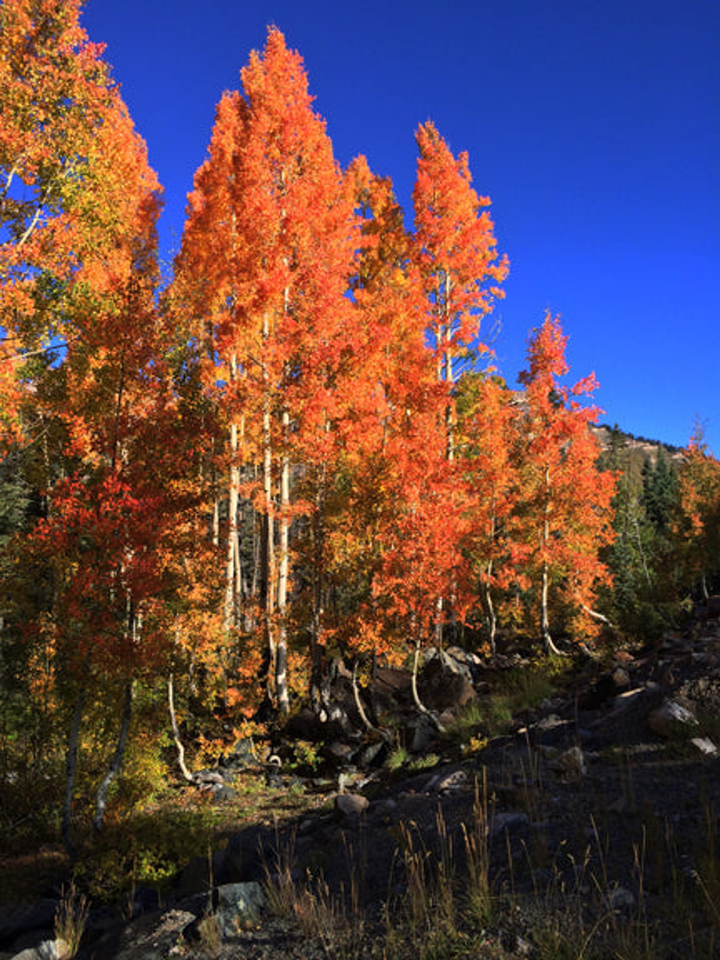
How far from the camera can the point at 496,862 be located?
4.08 meters

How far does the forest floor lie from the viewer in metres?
2.98

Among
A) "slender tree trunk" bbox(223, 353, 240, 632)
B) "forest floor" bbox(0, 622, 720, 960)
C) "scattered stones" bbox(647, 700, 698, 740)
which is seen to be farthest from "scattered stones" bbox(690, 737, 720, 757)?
"slender tree trunk" bbox(223, 353, 240, 632)

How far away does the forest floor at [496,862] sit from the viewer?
2.98 meters

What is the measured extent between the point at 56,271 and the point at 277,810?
33.0ft

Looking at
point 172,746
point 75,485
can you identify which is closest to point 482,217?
point 75,485

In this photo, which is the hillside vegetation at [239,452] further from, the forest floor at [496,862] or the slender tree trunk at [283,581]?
the forest floor at [496,862]

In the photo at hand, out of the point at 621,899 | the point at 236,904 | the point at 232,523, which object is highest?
the point at 232,523

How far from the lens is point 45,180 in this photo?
8703 mm

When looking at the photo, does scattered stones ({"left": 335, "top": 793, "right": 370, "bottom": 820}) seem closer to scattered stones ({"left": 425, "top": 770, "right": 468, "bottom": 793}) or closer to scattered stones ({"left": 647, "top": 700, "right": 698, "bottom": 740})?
scattered stones ({"left": 425, "top": 770, "right": 468, "bottom": 793})

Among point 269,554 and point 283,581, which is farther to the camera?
point 269,554

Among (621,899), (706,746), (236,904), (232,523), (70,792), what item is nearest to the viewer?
(621,899)

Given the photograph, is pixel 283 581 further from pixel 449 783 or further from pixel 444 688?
pixel 449 783

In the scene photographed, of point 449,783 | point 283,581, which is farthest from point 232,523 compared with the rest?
point 449,783

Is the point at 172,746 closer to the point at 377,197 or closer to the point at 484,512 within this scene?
the point at 484,512
